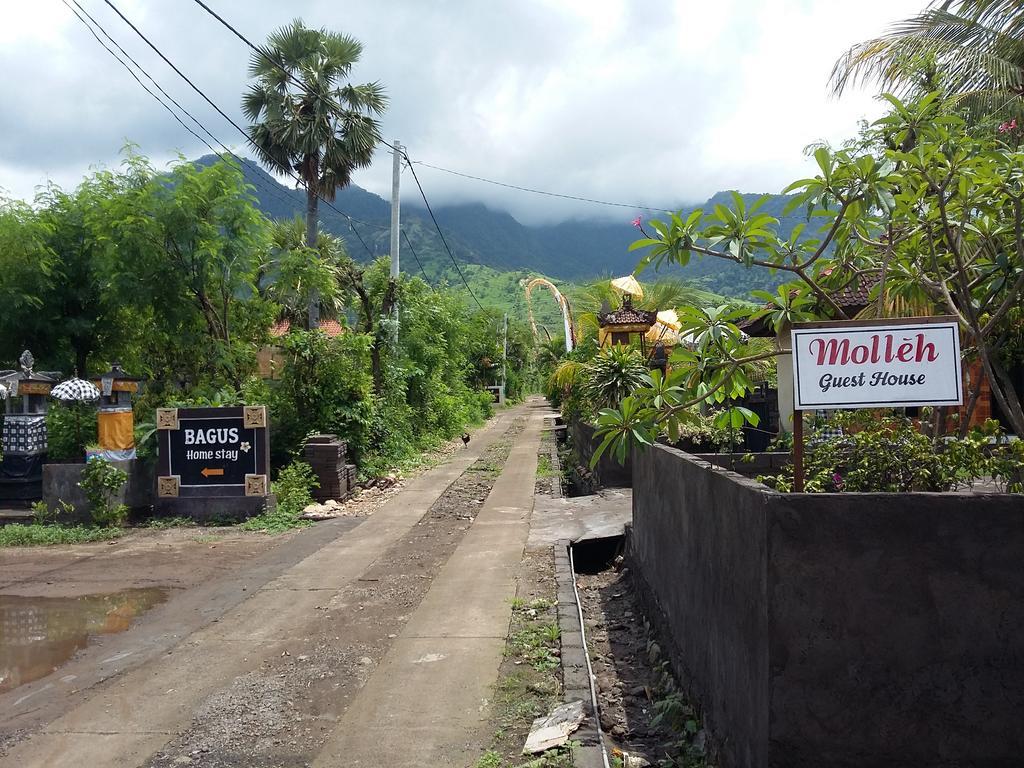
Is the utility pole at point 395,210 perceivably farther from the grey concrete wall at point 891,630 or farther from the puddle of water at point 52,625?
the grey concrete wall at point 891,630

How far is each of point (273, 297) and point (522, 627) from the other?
11.6 m

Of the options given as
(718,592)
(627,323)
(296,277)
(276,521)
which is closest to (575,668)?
(718,592)

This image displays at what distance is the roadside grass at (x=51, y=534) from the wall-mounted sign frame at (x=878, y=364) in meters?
10.3

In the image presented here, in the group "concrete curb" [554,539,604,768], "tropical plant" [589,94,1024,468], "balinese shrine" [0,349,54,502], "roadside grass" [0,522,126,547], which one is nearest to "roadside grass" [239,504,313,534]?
"roadside grass" [0,522,126,547]

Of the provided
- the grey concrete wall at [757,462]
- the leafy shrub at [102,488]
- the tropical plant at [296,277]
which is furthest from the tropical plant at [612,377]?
the leafy shrub at [102,488]

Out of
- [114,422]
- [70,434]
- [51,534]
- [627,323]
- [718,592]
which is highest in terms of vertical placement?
[627,323]

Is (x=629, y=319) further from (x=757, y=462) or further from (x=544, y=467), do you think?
(x=757, y=462)

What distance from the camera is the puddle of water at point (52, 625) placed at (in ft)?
19.6

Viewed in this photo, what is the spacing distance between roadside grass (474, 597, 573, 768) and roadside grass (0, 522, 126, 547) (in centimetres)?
674

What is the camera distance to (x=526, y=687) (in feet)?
17.7

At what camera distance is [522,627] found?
675cm

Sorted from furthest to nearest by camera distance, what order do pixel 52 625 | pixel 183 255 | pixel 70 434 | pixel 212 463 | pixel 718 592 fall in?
pixel 183 255 < pixel 70 434 < pixel 212 463 < pixel 52 625 < pixel 718 592

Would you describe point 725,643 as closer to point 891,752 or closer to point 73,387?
point 891,752

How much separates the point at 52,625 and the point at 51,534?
175 inches
